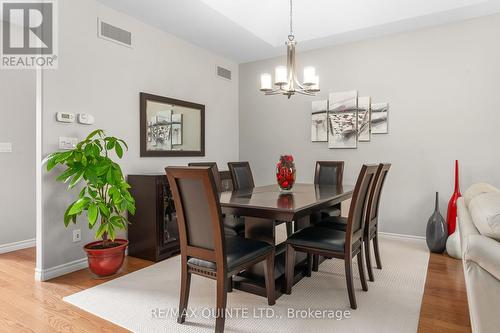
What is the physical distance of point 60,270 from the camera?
292cm

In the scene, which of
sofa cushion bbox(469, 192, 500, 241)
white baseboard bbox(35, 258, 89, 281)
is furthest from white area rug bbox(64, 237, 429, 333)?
sofa cushion bbox(469, 192, 500, 241)

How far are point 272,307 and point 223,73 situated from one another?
390 cm

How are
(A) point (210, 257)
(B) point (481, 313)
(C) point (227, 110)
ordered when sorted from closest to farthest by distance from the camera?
(B) point (481, 313) < (A) point (210, 257) < (C) point (227, 110)

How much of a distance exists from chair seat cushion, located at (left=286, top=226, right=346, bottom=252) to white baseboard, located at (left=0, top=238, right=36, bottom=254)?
3426 mm

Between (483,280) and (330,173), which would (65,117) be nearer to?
(330,173)

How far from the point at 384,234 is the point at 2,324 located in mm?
4095

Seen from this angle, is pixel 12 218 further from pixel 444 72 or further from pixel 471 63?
pixel 471 63

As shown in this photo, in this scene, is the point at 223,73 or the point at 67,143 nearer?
the point at 67,143

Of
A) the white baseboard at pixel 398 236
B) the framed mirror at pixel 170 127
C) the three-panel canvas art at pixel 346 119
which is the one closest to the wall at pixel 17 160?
the framed mirror at pixel 170 127

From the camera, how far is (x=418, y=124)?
13.0ft

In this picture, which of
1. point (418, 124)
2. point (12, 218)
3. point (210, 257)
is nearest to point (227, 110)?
point (418, 124)

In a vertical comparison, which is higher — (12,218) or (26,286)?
(12,218)

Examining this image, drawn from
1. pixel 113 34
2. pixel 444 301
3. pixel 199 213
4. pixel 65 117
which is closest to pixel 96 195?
pixel 65 117

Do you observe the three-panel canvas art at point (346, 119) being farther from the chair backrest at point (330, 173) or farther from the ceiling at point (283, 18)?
the ceiling at point (283, 18)
